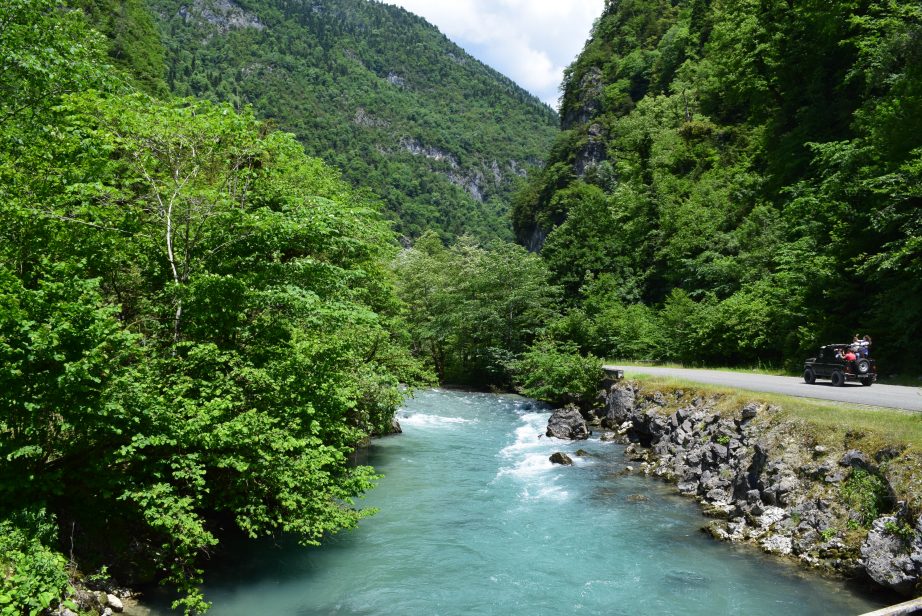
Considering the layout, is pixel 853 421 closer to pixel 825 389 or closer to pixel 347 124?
pixel 825 389

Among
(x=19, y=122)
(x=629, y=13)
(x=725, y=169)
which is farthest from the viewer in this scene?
(x=629, y=13)

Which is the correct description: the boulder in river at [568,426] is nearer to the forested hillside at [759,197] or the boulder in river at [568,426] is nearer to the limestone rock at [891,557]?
the forested hillside at [759,197]

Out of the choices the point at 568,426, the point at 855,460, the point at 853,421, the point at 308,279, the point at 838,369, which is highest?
the point at 308,279

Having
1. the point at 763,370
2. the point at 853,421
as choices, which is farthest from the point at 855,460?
the point at 763,370

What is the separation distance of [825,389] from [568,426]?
968cm

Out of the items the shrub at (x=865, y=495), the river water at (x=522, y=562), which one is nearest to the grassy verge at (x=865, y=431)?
the shrub at (x=865, y=495)

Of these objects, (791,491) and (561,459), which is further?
(561,459)

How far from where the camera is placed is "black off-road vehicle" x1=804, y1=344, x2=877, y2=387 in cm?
1655

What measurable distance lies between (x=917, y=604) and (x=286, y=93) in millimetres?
191196

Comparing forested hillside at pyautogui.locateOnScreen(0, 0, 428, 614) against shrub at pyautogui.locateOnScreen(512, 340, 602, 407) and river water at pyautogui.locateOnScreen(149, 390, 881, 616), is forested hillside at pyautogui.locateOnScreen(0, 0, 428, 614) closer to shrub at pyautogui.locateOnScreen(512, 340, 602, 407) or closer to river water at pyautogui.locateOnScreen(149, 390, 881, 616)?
river water at pyautogui.locateOnScreen(149, 390, 881, 616)

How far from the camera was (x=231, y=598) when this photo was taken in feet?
31.7

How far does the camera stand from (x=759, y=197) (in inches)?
1299

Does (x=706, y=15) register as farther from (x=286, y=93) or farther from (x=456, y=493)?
(x=286, y=93)

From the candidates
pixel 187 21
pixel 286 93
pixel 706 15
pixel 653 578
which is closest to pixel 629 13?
pixel 706 15
